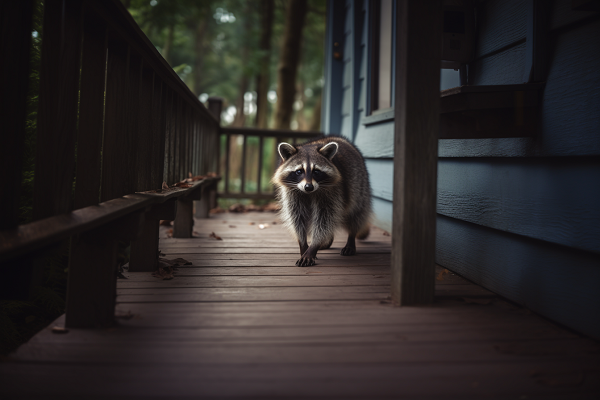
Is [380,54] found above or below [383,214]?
above

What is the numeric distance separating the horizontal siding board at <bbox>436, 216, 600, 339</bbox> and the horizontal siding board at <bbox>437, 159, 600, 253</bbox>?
0.07 metres

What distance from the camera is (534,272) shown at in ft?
6.67

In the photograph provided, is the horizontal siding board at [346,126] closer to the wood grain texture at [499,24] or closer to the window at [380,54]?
the window at [380,54]

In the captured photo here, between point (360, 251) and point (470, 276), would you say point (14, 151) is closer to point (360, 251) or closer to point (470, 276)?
point (470, 276)

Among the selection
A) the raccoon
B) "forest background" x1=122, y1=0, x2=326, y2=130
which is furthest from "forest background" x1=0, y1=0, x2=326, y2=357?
the raccoon

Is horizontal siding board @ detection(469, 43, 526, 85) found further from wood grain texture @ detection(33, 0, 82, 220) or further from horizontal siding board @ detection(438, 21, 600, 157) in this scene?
wood grain texture @ detection(33, 0, 82, 220)

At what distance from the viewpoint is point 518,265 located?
2156 millimetres

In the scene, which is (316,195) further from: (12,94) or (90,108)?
(12,94)

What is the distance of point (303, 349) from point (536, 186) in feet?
4.49

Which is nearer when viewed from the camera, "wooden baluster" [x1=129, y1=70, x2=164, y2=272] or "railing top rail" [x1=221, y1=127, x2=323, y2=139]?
"wooden baluster" [x1=129, y1=70, x2=164, y2=272]

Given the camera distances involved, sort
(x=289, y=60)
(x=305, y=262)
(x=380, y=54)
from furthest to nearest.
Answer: (x=289, y=60) < (x=380, y=54) < (x=305, y=262)

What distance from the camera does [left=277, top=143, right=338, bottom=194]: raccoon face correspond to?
3.00 metres

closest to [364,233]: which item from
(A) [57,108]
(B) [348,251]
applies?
(B) [348,251]

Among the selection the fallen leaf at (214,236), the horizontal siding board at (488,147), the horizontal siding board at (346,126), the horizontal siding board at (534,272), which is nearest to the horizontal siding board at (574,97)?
the horizontal siding board at (488,147)
